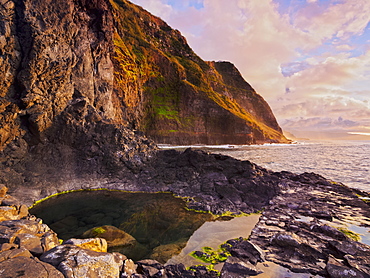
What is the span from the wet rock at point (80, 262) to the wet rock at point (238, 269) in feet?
12.6

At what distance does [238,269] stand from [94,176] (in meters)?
19.4

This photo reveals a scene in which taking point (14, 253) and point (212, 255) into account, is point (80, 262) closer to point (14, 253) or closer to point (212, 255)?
point (14, 253)

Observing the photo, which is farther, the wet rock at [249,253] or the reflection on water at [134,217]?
the reflection on water at [134,217]

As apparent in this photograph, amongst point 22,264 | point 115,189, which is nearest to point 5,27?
point 115,189

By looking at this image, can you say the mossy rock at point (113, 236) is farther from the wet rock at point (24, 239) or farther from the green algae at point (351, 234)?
the green algae at point (351, 234)

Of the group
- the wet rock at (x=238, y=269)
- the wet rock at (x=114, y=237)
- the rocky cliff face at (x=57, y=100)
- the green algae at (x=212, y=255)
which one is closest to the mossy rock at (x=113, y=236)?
the wet rock at (x=114, y=237)

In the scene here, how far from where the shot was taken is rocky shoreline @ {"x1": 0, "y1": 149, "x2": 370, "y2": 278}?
252 inches

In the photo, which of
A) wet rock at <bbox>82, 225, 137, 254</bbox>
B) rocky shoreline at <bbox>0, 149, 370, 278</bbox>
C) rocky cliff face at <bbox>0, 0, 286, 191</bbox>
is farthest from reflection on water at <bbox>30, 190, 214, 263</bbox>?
rocky cliff face at <bbox>0, 0, 286, 191</bbox>

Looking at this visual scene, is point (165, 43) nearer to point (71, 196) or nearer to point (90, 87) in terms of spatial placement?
point (90, 87)

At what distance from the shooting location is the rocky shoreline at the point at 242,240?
6.39 meters

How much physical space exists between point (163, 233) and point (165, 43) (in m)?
141

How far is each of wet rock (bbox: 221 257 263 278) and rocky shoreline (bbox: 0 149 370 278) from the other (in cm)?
4

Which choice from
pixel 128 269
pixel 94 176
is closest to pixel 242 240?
pixel 128 269

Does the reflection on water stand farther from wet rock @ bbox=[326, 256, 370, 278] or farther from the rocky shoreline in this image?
wet rock @ bbox=[326, 256, 370, 278]
